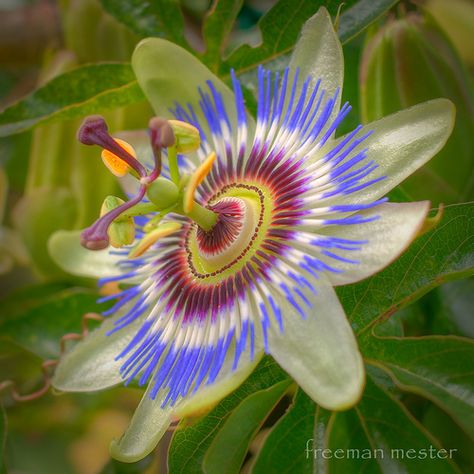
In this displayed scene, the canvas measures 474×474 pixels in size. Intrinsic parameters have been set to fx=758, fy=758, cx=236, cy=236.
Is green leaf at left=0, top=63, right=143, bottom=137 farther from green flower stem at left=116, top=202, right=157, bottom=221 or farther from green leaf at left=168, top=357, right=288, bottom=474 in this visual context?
green leaf at left=168, top=357, right=288, bottom=474

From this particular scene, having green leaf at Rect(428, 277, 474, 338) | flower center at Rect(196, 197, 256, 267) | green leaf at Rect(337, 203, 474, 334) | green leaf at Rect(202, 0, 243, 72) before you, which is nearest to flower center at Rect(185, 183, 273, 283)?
flower center at Rect(196, 197, 256, 267)

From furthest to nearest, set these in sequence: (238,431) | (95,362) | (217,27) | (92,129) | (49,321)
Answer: (49,321)
(217,27)
(95,362)
(92,129)
(238,431)

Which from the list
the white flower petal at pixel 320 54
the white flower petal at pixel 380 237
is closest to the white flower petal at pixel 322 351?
the white flower petal at pixel 380 237

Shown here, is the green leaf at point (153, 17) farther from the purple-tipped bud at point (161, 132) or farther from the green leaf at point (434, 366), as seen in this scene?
the green leaf at point (434, 366)

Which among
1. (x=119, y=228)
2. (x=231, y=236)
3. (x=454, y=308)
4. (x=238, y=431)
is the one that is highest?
(x=119, y=228)

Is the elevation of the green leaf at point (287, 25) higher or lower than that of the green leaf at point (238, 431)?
higher

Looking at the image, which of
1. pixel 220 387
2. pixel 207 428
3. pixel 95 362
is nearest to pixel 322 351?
pixel 220 387

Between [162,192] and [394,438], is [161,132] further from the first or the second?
[394,438]
